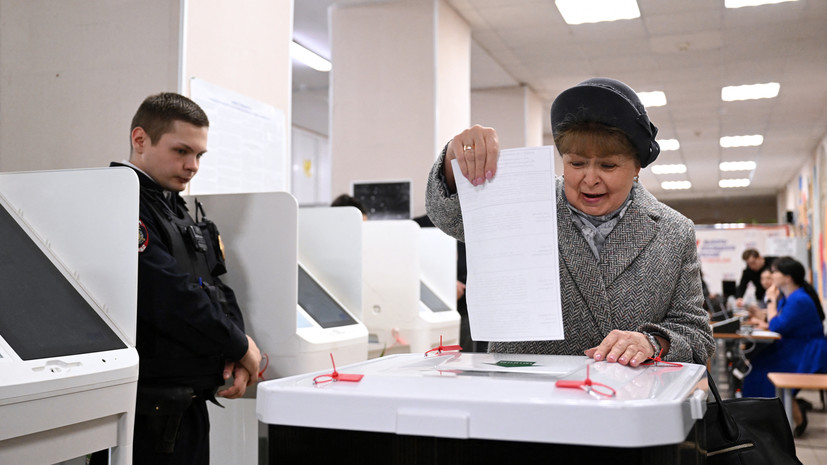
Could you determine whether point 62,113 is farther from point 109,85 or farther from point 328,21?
point 328,21

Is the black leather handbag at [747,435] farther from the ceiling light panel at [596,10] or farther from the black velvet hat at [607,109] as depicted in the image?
the ceiling light panel at [596,10]

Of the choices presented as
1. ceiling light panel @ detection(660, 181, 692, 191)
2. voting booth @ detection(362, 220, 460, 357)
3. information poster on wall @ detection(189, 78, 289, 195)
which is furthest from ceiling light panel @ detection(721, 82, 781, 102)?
ceiling light panel @ detection(660, 181, 692, 191)

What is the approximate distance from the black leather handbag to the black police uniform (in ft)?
3.85

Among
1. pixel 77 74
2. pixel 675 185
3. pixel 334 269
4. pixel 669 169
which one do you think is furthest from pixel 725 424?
pixel 675 185

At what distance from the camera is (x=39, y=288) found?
1477 millimetres

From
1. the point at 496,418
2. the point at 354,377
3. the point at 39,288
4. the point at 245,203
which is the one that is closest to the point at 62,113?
the point at 245,203

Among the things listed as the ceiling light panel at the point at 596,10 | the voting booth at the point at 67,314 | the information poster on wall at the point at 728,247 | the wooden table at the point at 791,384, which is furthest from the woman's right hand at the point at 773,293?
the voting booth at the point at 67,314

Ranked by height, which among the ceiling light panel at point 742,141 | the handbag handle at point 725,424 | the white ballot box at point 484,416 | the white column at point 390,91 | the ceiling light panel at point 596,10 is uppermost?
the ceiling light panel at point 596,10

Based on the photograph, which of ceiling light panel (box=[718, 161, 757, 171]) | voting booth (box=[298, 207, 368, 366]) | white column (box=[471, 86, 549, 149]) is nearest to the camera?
voting booth (box=[298, 207, 368, 366])

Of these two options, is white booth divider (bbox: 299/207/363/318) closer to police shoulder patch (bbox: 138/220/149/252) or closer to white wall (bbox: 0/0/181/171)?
white wall (bbox: 0/0/181/171)

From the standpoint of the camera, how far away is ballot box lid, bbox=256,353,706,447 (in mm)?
751

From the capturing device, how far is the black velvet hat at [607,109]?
1.24 metres

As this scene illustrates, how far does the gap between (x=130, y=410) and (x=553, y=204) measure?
94 cm

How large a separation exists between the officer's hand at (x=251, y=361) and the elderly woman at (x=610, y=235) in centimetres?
89
